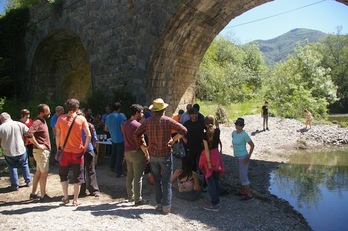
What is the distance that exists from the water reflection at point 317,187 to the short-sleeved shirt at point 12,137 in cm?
583

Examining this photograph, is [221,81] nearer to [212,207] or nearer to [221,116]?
[221,116]

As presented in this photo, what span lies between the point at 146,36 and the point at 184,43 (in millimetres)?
1357

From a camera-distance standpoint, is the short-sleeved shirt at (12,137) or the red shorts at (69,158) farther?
the short-sleeved shirt at (12,137)

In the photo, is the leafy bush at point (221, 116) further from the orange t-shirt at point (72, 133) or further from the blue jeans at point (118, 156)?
the orange t-shirt at point (72, 133)

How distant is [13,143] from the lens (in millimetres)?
6059

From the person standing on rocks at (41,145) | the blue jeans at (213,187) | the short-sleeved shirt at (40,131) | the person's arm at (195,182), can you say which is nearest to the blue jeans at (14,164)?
the person standing on rocks at (41,145)

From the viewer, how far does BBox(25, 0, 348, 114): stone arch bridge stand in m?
9.27

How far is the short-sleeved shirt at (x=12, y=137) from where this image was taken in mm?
5973

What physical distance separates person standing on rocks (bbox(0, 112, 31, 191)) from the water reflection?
A: 578cm

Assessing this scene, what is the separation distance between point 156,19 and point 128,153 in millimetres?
5433

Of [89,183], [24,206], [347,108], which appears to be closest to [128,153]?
[89,183]

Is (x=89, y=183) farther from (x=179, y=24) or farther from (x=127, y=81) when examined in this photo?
(x=179, y=24)

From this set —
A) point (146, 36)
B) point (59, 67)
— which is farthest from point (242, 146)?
point (59, 67)

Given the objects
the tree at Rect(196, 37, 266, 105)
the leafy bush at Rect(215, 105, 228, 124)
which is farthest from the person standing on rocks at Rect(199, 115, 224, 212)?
the tree at Rect(196, 37, 266, 105)
